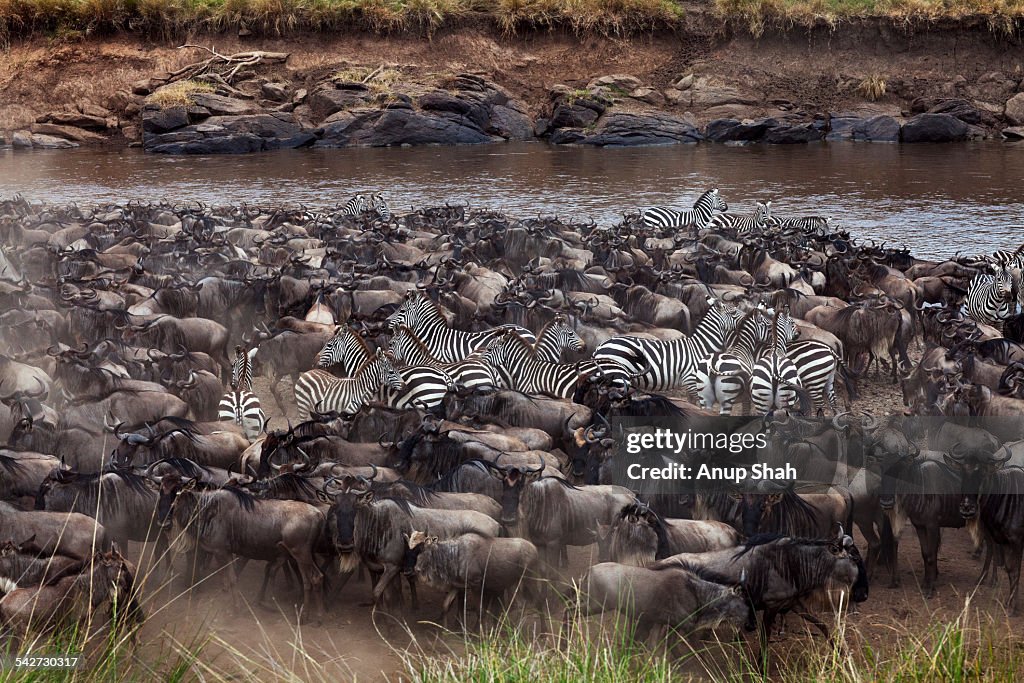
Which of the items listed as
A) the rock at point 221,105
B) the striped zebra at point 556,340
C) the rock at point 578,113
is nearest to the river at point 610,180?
the rock at point 578,113

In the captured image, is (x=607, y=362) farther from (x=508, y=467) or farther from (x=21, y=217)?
(x=21, y=217)

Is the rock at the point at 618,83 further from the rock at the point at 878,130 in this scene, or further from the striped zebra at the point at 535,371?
the striped zebra at the point at 535,371

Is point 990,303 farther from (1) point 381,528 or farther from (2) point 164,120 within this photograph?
(2) point 164,120

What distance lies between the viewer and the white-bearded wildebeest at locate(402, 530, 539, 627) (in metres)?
5.75

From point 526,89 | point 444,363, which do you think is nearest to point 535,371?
point 444,363

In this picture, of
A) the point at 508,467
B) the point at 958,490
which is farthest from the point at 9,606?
the point at 958,490

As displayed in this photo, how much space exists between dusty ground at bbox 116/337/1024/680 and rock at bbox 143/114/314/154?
97.5 ft

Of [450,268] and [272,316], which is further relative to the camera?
[450,268]

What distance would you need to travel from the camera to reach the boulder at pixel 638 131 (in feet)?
117

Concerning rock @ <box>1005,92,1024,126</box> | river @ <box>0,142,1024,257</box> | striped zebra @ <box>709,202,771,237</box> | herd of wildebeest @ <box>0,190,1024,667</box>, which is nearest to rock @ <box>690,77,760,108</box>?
river @ <box>0,142,1024,257</box>

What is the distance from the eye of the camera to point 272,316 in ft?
39.5

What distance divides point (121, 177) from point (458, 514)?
2546 cm

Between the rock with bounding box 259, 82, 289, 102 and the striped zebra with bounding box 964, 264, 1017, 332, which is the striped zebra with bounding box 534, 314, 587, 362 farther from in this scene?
the rock with bounding box 259, 82, 289, 102

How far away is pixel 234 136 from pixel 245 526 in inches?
1194
